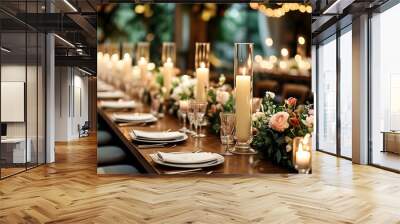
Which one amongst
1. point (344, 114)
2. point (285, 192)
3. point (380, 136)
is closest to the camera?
point (285, 192)

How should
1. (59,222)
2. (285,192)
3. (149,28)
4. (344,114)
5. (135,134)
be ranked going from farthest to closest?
(344,114)
(149,28)
(285,192)
(135,134)
(59,222)

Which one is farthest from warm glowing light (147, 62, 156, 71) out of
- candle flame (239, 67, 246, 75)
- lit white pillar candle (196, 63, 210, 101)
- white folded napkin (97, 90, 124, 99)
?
candle flame (239, 67, 246, 75)

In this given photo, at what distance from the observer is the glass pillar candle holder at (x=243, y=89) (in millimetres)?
3057

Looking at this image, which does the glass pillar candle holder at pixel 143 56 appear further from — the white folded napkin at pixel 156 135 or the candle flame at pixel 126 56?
the white folded napkin at pixel 156 135

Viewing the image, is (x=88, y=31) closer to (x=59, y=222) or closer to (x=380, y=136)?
(x=59, y=222)

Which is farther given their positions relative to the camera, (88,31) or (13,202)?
(88,31)

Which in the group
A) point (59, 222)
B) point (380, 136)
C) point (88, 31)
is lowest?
point (59, 222)

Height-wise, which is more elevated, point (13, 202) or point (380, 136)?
point (380, 136)

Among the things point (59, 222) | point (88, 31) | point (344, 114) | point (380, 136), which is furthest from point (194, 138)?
point (344, 114)

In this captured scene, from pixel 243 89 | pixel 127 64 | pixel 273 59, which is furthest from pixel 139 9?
pixel 243 89

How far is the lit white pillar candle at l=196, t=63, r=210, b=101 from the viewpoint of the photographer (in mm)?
3445

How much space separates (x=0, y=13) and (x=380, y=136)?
13.3 feet

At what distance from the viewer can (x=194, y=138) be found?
116 inches

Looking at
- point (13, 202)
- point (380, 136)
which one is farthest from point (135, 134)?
point (380, 136)
